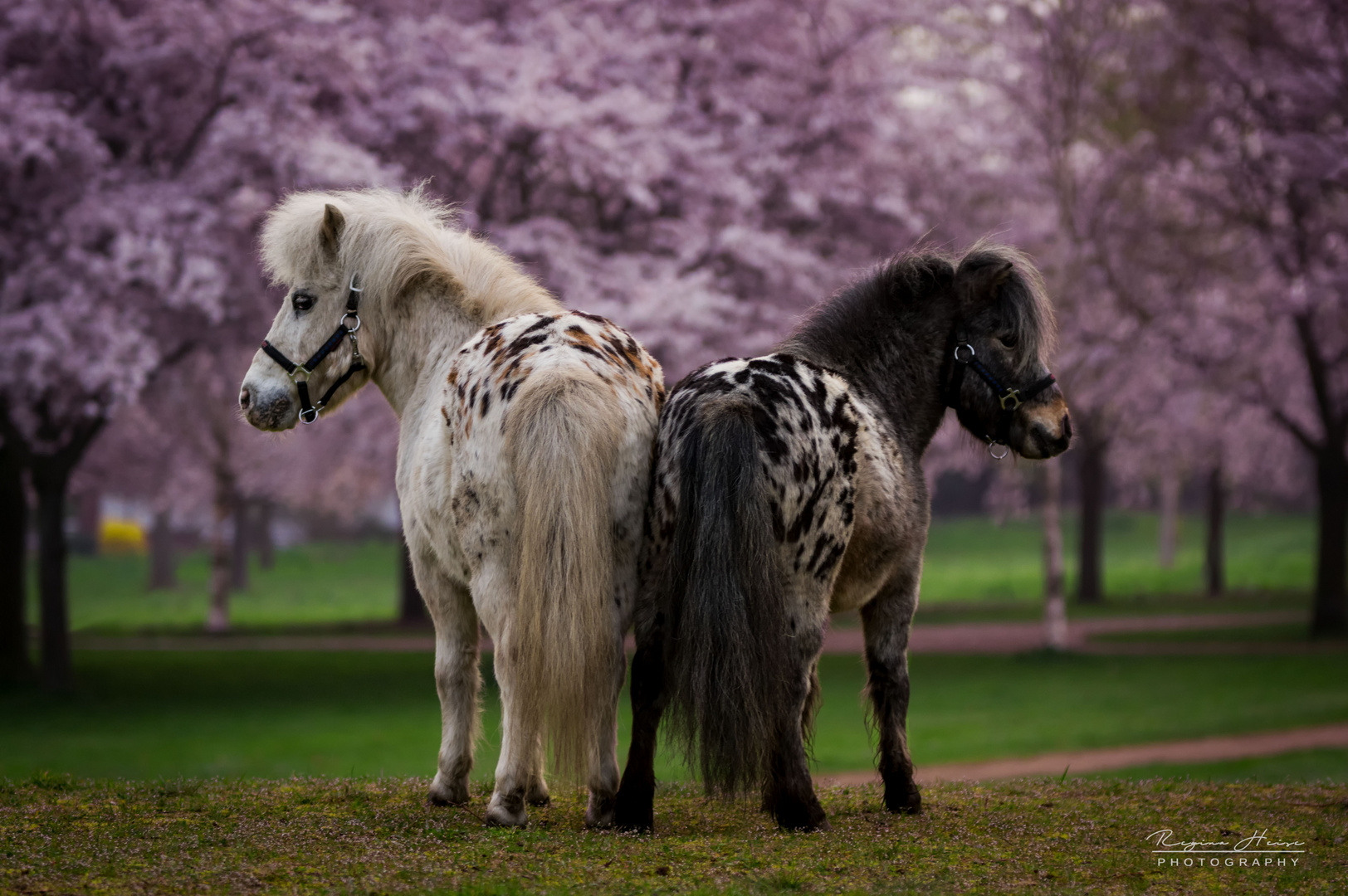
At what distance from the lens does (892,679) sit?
19.2ft

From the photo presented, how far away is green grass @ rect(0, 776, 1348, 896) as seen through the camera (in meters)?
4.35

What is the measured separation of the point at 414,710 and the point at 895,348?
10.9 metres

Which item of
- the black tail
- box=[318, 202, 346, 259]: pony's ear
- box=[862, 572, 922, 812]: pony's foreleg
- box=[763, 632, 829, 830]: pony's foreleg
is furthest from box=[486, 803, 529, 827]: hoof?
box=[318, 202, 346, 259]: pony's ear

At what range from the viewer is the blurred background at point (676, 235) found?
13.6 meters

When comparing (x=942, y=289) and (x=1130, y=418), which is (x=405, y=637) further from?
(x=942, y=289)

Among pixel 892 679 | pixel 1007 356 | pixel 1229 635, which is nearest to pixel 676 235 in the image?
pixel 1007 356

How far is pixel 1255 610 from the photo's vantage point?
26.8m

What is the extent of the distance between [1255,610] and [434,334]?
81.5 feet

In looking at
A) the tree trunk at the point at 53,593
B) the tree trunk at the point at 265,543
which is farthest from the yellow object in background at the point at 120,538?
the tree trunk at the point at 53,593

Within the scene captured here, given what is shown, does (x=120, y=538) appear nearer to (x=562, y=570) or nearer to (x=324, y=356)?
(x=324, y=356)

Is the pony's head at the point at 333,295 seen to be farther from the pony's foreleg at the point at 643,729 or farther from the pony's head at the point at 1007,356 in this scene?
the pony's head at the point at 1007,356

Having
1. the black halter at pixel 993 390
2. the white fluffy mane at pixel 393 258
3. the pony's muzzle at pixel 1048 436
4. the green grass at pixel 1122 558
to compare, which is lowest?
the green grass at pixel 1122 558

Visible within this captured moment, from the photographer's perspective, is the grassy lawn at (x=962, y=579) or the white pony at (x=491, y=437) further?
the grassy lawn at (x=962, y=579)

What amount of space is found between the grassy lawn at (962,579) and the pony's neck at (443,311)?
71.5 feet
